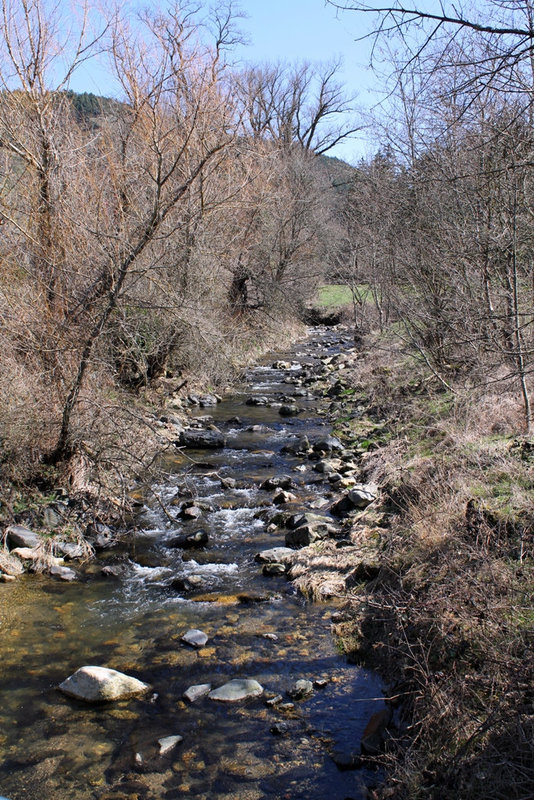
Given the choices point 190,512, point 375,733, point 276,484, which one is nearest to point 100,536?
point 190,512

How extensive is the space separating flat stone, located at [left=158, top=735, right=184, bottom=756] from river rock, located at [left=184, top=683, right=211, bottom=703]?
43 cm

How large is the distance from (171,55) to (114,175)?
6.63ft

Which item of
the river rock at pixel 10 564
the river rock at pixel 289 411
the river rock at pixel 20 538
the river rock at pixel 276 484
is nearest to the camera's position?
the river rock at pixel 10 564

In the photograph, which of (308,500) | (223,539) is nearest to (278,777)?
(223,539)

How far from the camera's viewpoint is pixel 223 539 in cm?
786

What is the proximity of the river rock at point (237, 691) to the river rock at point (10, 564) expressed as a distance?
Result: 2.95m

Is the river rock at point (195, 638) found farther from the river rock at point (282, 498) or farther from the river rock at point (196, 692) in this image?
the river rock at point (282, 498)

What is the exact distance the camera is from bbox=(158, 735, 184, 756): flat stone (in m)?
4.23

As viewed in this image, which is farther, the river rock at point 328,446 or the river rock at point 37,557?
the river rock at point 328,446

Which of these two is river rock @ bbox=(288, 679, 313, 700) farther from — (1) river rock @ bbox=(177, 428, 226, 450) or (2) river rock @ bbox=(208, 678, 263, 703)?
(1) river rock @ bbox=(177, 428, 226, 450)

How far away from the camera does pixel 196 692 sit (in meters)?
4.85

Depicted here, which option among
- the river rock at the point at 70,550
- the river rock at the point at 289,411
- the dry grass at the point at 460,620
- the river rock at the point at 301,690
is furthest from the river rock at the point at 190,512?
the river rock at the point at 289,411

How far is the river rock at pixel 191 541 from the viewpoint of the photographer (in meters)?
7.64

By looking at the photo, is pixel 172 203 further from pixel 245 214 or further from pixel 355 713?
pixel 245 214
